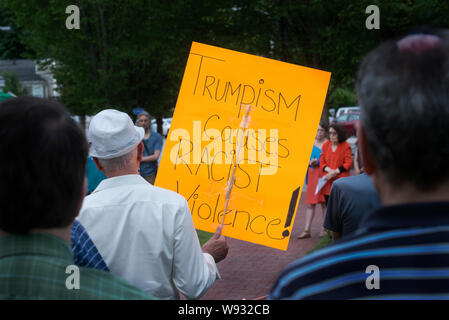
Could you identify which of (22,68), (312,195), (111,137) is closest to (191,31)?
(312,195)

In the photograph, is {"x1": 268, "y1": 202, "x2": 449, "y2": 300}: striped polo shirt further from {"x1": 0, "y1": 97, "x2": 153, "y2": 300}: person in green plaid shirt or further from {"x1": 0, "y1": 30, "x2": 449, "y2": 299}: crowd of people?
{"x1": 0, "y1": 97, "x2": 153, "y2": 300}: person in green plaid shirt

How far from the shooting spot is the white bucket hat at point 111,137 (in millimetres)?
2699

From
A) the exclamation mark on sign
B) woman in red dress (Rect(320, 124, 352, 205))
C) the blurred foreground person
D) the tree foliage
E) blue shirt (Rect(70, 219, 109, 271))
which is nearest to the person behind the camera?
blue shirt (Rect(70, 219, 109, 271))

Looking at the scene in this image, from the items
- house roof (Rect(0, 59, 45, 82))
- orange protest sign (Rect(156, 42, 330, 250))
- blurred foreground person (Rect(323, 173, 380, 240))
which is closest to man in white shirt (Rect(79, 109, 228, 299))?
orange protest sign (Rect(156, 42, 330, 250))

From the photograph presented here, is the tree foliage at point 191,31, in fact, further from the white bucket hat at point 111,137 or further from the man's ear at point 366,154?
the man's ear at point 366,154

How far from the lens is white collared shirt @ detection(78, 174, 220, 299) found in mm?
2518

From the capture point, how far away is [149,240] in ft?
8.27

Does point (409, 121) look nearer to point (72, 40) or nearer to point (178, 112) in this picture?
point (178, 112)

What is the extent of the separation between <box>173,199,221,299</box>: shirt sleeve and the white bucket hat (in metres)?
0.39

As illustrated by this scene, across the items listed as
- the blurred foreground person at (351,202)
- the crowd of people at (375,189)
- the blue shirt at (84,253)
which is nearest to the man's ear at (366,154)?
the crowd of people at (375,189)

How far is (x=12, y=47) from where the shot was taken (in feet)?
238

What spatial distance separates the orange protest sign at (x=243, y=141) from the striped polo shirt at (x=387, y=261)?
1.98m

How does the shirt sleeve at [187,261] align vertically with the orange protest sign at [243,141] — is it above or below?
A: below

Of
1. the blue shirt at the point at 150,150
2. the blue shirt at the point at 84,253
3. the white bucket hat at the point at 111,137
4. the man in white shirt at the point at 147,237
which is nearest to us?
the blue shirt at the point at 84,253
